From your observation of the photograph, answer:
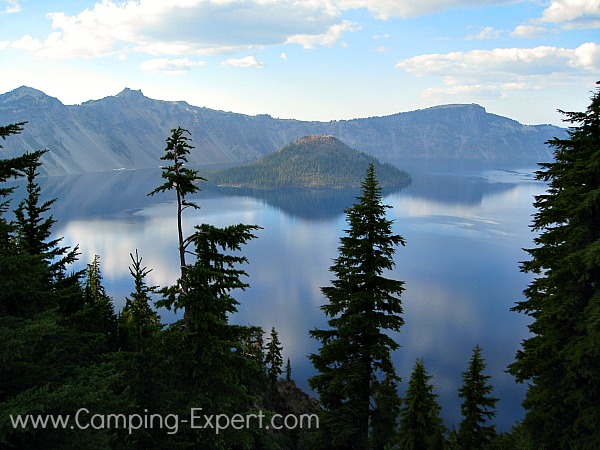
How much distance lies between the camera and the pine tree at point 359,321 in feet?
54.3

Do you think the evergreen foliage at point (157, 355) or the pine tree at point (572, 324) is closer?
the evergreen foliage at point (157, 355)

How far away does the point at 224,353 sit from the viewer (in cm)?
1248

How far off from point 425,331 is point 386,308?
5165 centimetres

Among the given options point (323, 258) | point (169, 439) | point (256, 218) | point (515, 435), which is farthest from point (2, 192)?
point (256, 218)

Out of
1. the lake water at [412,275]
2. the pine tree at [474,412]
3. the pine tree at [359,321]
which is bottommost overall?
the lake water at [412,275]

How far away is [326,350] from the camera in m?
17.1

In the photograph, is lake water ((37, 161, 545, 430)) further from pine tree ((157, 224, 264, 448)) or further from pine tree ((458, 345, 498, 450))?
pine tree ((157, 224, 264, 448))

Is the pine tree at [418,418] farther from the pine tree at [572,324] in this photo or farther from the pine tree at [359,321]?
the pine tree at [572,324]

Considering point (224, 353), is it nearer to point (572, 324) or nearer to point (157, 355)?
point (157, 355)

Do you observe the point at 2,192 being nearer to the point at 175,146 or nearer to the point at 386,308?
the point at 175,146

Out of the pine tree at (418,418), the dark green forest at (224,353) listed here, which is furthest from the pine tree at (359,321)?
the pine tree at (418,418)

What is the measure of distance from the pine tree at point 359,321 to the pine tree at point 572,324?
17.1 ft

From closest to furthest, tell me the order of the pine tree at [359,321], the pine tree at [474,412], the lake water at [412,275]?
the pine tree at [359,321]
the pine tree at [474,412]
the lake water at [412,275]

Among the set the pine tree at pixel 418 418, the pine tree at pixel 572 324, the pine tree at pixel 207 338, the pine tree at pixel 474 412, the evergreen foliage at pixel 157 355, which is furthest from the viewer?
the pine tree at pixel 474 412
